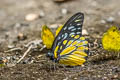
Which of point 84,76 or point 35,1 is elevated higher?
point 35,1

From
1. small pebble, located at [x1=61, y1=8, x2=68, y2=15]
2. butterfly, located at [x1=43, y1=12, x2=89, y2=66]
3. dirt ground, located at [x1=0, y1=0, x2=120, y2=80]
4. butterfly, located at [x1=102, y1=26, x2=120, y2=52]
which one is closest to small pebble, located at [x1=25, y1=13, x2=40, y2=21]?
dirt ground, located at [x1=0, y1=0, x2=120, y2=80]

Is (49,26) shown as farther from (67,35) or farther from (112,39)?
(112,39)

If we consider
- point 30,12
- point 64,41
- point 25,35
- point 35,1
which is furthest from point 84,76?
point 35,1

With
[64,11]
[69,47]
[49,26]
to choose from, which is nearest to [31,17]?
[64,11]

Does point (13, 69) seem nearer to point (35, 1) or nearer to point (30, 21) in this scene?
point (30, 21)

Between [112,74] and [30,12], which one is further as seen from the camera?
[30,12]

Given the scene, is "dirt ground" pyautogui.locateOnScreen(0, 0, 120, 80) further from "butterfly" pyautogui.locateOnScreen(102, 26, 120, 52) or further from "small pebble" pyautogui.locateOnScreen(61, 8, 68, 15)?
"butterfly" pyautogui.locateOnScreen(102, 26, 120, 52)
